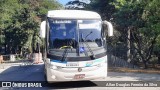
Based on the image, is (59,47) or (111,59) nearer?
(59,47)

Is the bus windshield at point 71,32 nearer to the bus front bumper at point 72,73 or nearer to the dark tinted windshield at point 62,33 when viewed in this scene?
the dark tinted windshield at point 62,33

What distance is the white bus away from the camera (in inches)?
494

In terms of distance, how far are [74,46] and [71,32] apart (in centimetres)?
65

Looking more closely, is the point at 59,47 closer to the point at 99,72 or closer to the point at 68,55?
the point at 68,55

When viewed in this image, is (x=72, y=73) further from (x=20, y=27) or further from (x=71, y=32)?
(x=20, y=27)

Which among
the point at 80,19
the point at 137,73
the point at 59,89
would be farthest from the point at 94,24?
the point at 137,73

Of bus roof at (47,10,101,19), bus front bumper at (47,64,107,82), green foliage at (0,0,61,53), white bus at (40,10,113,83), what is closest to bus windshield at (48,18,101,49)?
white bus at (40,10,113,83)

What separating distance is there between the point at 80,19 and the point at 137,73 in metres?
7.58

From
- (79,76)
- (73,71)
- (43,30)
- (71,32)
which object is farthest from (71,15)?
(79,76)

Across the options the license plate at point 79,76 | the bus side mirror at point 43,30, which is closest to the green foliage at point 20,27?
the bus side mirror at point 43,30

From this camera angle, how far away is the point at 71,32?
13203 millimetres

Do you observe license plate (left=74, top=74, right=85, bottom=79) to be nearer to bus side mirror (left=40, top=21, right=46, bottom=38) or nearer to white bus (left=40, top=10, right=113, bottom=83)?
white bus (left=40, top=10, right=113, bottom=83)

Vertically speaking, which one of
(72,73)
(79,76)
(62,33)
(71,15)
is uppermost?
(71,15)

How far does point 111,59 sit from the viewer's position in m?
26.9
